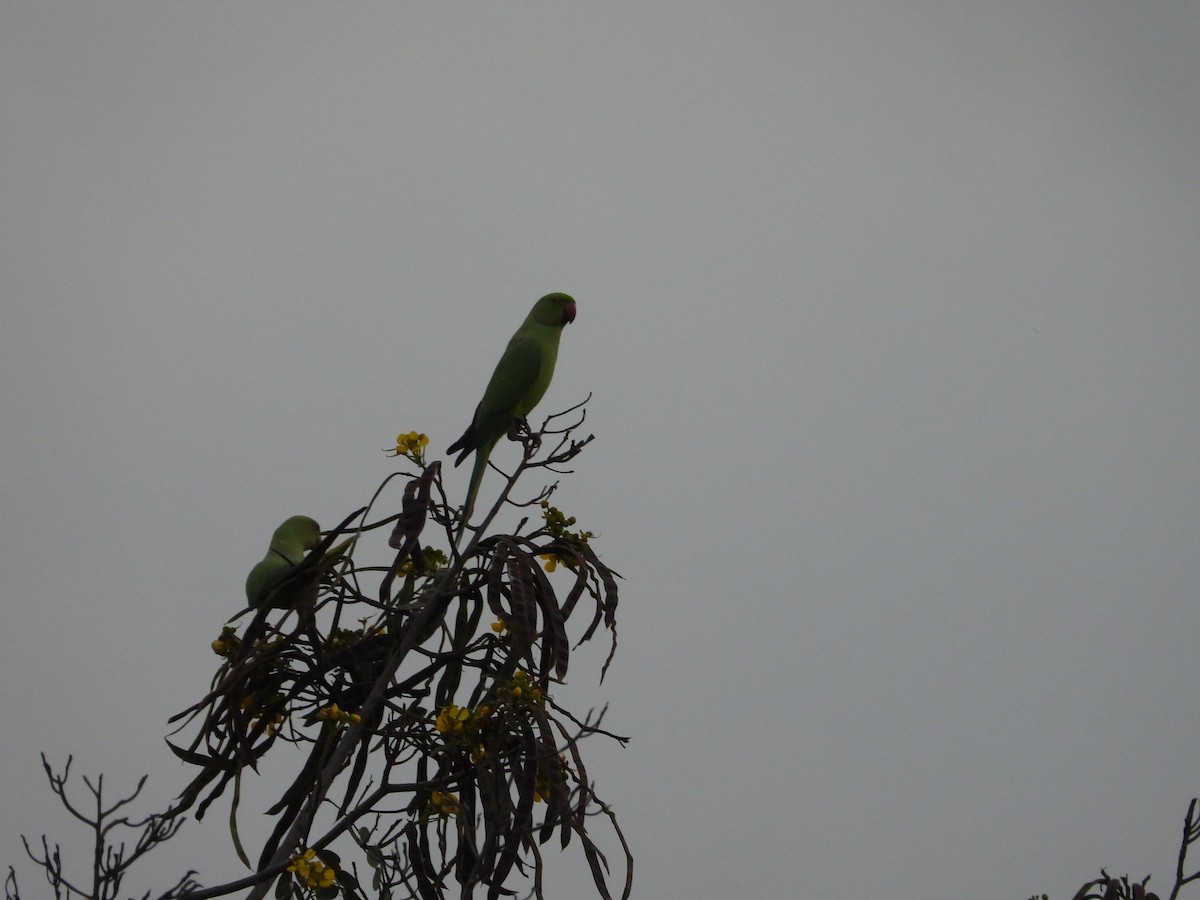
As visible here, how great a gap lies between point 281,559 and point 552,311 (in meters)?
2.31

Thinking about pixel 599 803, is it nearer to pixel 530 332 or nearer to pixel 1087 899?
pixel 1087 899

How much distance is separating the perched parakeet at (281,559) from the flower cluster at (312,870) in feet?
1.91

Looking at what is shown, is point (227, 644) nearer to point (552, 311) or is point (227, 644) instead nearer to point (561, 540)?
point (561, 540)

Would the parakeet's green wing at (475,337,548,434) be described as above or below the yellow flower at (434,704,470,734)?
→ above

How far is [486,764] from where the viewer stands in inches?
93.2

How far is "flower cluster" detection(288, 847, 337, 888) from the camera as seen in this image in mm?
2266

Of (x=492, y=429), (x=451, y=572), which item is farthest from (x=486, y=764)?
(x=492, y=429)

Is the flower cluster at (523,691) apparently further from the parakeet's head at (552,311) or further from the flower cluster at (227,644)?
the parakeet's head at (552,311)

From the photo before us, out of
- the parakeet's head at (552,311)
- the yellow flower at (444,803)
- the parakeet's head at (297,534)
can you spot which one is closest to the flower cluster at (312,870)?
the yellow flower at (444,803)

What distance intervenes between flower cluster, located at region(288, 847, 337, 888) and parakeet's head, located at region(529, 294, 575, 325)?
8.87 feet

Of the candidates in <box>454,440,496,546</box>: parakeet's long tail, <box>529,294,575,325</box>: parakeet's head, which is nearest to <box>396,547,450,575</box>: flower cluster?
<box>454,440,496,546</box>: parakeet's long tail

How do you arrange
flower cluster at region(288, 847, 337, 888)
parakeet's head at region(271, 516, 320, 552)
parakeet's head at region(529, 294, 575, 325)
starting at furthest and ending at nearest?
parakeet's head at region(529, 294, 575, 325)
parakeet's head at region(271, 516, 320, 552)
flower cluster at region(288, 847, 337, 888)

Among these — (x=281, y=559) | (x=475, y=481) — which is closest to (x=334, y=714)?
(x=281, y=559)

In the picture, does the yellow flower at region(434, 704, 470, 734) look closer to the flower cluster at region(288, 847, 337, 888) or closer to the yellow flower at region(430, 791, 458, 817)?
the yellow flower at region(430, 791, 458, 817)
